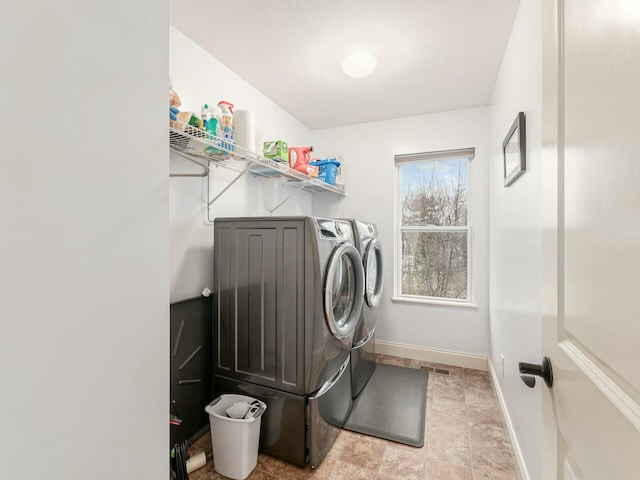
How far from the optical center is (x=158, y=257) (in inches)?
30.1

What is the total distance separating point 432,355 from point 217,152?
269 centimetres

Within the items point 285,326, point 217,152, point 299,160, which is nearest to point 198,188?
point 217,152

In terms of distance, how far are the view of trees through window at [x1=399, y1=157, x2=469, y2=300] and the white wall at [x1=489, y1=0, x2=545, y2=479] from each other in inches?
31.1

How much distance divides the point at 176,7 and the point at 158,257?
1592 mm

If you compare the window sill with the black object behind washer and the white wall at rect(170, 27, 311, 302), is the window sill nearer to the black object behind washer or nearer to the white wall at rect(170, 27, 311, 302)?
the white wall at rect(170, 27, 311, 302)

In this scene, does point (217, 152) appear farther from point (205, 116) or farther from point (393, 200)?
point (393, 200)

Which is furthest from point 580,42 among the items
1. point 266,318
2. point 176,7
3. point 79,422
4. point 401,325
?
point 401,325

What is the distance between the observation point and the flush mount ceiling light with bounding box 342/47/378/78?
196cm

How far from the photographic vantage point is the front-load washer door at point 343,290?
1668 millimetres

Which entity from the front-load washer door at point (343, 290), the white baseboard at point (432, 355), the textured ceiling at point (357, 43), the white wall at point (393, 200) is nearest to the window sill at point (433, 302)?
the white wall at point (393, 200)

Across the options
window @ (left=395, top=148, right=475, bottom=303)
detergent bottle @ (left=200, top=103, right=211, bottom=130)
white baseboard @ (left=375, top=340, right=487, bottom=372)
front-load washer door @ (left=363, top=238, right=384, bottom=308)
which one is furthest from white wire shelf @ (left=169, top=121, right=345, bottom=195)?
white baseboard @ (left=375, top=340, right=487, bottom=372)

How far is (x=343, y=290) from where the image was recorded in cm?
202

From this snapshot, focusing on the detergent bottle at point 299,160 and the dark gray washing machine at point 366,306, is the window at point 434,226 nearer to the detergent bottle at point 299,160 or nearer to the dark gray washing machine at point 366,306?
the dark gray washing machine at point 366,306

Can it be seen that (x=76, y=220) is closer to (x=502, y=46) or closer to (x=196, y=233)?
(x=196, y=233)
